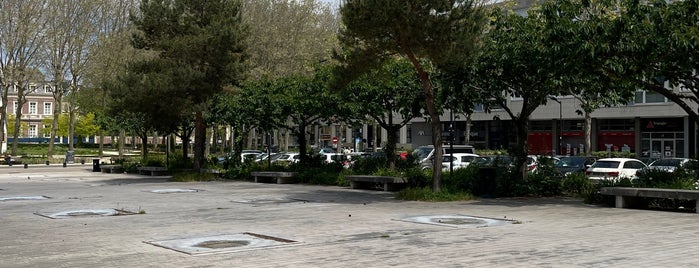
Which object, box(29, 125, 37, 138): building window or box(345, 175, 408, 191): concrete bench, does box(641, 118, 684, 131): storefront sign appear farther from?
box(29, 125, 37, 138): building window

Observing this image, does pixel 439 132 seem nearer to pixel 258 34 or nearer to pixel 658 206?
pixel 658 206

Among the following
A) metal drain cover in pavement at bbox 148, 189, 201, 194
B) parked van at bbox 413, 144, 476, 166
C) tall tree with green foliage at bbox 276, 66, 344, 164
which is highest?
tall tree with green foliage at bbox 276, 66, 344, 164

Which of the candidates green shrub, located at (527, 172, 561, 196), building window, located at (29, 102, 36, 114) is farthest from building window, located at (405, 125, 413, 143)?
building window, located at (29, 102, 36, 114)

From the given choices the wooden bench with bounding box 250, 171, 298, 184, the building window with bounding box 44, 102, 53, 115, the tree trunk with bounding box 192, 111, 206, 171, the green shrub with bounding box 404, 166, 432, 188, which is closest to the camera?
the green shrub with bounding box 404, 166, 432, 188

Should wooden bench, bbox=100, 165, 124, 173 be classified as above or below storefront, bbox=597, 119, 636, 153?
below

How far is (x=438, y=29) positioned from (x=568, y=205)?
5.65 metres

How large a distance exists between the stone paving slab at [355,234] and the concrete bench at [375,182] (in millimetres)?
3788

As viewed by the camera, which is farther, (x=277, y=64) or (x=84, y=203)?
(x=277, y=64)

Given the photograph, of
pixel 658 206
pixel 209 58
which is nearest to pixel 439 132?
pixel 658 206

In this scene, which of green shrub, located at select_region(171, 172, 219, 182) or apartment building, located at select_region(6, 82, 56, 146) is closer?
green shrub, located at select_region(171, 172, 219, 182)

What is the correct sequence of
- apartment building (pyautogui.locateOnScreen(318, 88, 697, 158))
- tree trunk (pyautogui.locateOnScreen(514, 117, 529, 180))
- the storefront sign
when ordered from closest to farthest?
tree trunk (pyautogui.locateOnScreen(514, 117, 529, 180))
apartment building (pyautogui.locateOnScreen(318, 88, 697, 158))
the storefront sign

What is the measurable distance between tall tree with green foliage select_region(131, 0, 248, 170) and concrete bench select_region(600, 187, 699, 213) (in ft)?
65.7

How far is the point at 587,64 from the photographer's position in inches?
710

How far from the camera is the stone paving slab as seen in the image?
9.68 meters
